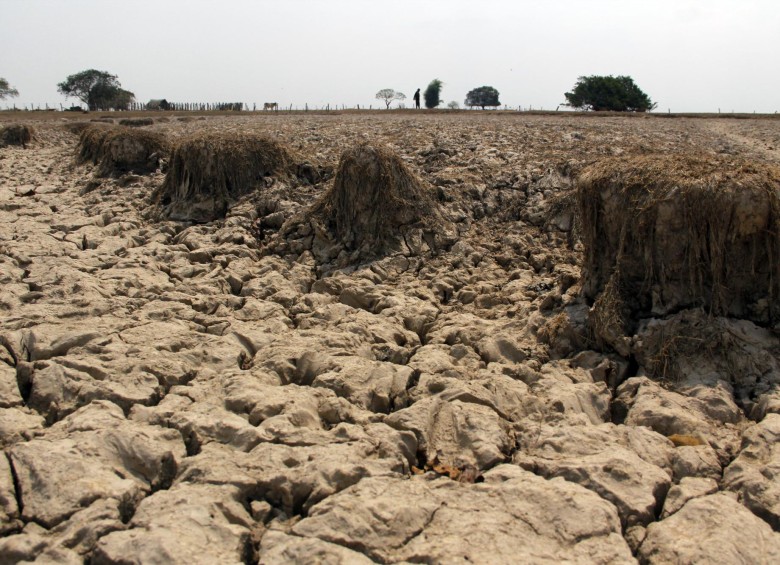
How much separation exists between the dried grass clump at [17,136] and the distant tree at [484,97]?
52800 millimetres

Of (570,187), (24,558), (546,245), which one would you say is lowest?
(24,558)

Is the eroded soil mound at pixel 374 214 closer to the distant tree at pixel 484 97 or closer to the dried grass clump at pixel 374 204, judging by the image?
the dried grass clump at pixel 374 204

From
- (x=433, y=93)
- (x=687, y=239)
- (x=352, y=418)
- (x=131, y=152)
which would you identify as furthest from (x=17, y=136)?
(x=433, y=93)

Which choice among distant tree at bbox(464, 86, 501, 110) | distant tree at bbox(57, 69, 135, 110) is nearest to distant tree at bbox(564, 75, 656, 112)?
distant tree at bbox(464, 86, 501, 110)

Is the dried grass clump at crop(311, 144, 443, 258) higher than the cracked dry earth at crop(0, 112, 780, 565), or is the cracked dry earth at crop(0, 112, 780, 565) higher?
the dried grass clump at crop(311, 144, 443, 258)

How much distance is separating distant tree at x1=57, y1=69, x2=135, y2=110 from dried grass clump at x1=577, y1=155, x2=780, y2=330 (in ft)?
157

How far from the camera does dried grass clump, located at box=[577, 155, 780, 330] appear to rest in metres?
4.53

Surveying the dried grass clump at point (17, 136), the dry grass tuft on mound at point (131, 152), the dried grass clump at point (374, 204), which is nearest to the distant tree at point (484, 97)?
the dried grass clump at point (17, 136)

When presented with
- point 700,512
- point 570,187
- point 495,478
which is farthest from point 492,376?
point 570,187

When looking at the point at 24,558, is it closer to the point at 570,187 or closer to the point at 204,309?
the point at 204,309

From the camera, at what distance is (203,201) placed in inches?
325

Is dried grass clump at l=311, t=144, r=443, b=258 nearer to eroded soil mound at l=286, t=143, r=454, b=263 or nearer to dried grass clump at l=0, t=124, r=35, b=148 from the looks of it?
eroded soil mound at l=286, t=143, r=454, b=263

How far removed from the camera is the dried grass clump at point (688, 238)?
453 centimetres

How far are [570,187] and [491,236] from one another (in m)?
1.59
